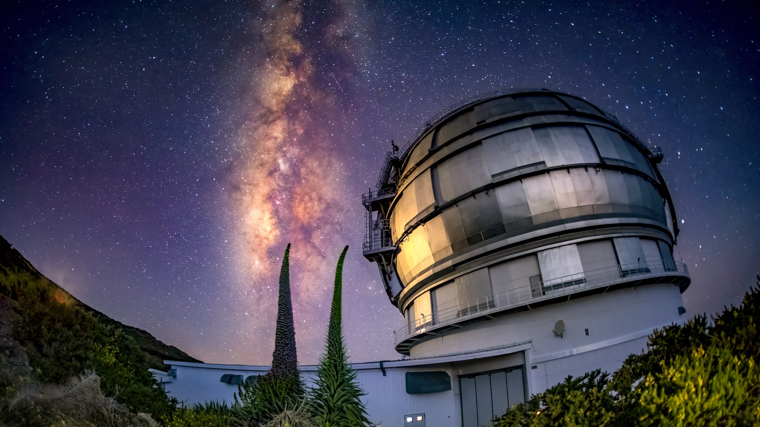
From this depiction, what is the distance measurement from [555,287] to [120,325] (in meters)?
21.3

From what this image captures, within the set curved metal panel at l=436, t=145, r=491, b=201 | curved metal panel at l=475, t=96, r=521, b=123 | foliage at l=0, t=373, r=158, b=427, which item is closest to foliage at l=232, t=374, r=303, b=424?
foliage at l=0, t=373, r=158, b=427

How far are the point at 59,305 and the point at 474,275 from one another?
14.7 meters

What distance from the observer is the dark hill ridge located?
11721 mm

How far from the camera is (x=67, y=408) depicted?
7055 millimetres

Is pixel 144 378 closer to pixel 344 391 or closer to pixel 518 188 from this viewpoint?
pixel 344 391

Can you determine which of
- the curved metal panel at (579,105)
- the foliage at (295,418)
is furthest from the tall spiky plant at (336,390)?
the curved metal panel at (579,105)

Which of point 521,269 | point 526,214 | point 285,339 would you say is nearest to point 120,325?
point 285,339

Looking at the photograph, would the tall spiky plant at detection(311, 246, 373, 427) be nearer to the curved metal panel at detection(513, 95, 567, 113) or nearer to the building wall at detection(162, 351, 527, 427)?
the building wall at detection(162, 351, 527, 427)

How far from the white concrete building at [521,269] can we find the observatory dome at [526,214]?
0.06m

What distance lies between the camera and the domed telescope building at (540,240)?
54.5 feet

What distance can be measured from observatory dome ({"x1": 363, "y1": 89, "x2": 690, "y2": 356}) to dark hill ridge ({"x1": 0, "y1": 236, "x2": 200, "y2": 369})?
41.1 feet

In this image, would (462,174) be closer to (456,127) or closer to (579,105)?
(456,127)

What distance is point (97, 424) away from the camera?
748 centimetres

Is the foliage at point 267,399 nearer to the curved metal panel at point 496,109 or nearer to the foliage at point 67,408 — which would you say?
the foliage at point 67,408
